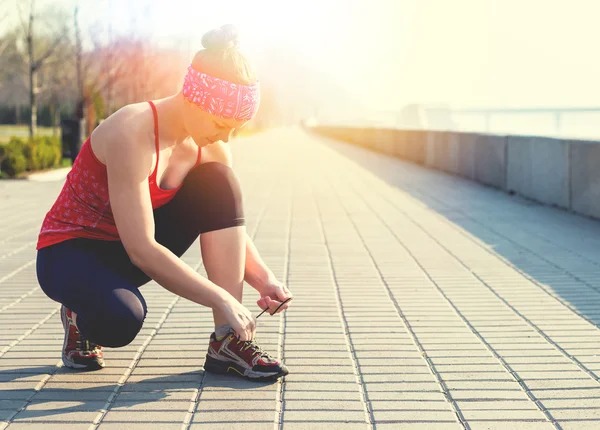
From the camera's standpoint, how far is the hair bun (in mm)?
3172

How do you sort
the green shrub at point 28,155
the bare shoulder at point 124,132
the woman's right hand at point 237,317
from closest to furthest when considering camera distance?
1. the woman's right hand at point 237,317
2. the bare shoulder at point 124,132
3. the green shrub at point 28,155

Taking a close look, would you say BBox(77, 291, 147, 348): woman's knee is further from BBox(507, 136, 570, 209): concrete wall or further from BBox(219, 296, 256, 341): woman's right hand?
BBox(507, 136, 570, 209): concrete wall

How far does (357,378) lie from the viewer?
3.59 meters

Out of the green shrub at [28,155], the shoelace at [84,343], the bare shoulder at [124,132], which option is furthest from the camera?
the green shrub at [28,155]

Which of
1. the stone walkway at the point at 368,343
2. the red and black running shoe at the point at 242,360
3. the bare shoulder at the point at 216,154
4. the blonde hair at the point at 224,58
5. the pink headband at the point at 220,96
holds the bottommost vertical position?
the stone walkway at the point at 368,343

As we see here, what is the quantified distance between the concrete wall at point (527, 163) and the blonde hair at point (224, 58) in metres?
7.01

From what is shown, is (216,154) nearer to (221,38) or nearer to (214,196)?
(214,196)

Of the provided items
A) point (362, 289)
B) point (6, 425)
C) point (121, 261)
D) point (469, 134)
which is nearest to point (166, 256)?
point (121, 261)

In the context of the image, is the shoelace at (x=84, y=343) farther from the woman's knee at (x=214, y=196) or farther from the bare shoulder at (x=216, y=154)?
the bare shoulder at (x=216, y=154)

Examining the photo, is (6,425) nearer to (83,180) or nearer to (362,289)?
(83,180)

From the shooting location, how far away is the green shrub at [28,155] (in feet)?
49.8

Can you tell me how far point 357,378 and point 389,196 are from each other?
891cm

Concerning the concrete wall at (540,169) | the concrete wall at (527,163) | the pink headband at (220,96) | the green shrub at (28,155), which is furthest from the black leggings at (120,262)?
the green shrub at (28,155)

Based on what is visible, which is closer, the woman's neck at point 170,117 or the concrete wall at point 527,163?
the woman's neck at point 170,117
